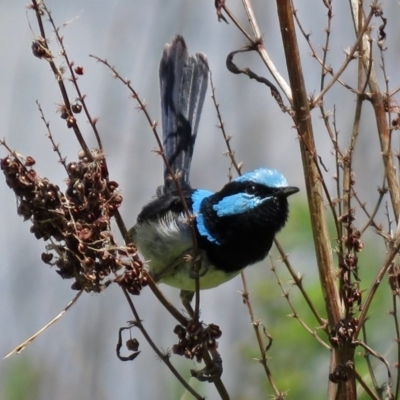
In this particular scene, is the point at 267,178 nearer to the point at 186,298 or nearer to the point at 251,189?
the point at 251,189

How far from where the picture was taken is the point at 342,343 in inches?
66.6

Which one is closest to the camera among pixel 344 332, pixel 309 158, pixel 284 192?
pixel 344 332

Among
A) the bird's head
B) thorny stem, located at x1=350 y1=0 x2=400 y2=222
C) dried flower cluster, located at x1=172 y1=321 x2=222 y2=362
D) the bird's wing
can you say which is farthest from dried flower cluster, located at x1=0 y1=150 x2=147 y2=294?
the bird's wing

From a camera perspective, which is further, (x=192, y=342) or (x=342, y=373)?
(x=192, y=342)

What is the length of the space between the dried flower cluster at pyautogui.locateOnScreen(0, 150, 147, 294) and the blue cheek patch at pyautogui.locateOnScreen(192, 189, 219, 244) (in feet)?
2.99

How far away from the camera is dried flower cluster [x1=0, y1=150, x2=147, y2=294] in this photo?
180cm

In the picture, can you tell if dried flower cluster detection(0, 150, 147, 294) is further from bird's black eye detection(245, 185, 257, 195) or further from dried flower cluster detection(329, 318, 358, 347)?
bird's black eye detection(245, 185, 257, 195)

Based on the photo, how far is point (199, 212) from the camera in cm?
292

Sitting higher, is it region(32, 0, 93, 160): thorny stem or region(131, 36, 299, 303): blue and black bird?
region(131, 36, 299, 303): blue and black bird

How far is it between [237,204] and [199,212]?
185mm

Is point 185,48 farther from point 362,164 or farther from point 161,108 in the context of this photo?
point 362,164

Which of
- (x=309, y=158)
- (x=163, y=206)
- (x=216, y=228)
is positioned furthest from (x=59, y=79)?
(x=163, y=206)

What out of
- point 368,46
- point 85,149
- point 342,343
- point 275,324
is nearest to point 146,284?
point 85,149

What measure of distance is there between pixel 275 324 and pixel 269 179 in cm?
65
